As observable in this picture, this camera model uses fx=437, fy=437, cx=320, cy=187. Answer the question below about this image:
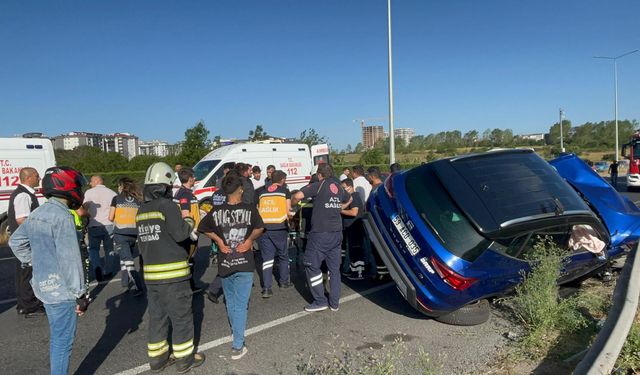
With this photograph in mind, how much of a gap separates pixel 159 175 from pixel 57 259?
1.17 m

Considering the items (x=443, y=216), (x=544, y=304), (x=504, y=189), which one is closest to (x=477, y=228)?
(x=443, y=216)

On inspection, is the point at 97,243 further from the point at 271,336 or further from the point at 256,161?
the point at 256,161

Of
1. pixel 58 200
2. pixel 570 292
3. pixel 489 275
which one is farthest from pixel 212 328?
pixel 570 292

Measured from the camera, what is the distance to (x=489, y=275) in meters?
4.18

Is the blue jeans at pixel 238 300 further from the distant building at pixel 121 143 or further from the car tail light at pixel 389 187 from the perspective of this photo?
the distant building at pixel 121 143

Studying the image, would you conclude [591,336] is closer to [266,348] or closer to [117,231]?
[266,348]

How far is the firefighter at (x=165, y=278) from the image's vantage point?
3771 millimetres

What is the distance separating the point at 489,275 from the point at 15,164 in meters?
11.1

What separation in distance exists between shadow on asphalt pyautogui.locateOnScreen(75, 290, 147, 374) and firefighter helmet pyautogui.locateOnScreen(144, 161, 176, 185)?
5.89 ft

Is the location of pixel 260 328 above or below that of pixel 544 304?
below

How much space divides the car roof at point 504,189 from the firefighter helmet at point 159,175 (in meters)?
2.75

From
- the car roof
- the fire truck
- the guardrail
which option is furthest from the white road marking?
the fire truck

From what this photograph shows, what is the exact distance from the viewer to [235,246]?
13.5 feet

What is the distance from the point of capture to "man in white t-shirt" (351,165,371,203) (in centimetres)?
795
